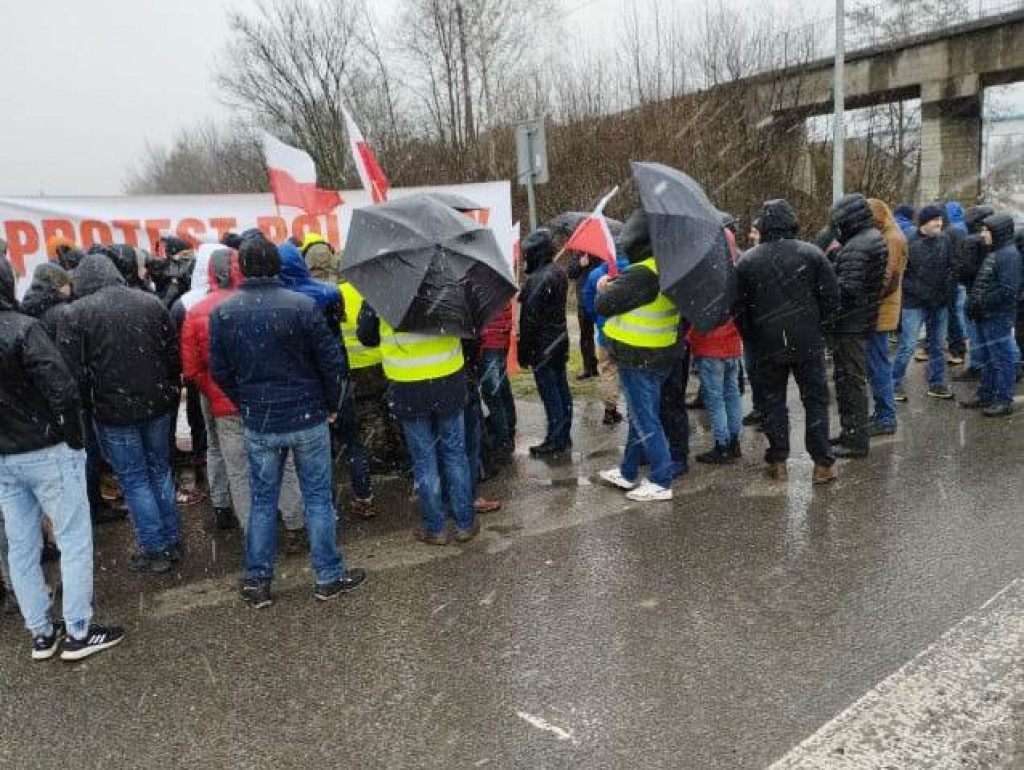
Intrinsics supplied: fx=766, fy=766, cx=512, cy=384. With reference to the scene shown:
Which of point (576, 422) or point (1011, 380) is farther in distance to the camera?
point (576, 422)

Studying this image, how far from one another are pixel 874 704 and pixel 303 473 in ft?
9.82

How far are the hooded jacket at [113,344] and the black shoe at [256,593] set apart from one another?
50.5 inches

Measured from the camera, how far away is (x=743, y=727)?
2.98m

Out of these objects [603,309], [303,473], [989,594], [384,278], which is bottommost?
[989,594]

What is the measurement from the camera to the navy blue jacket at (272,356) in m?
4.04

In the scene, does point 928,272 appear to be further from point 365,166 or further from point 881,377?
point 365,166

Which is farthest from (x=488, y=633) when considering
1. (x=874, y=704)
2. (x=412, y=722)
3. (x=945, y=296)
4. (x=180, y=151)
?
(x=180, y=151)

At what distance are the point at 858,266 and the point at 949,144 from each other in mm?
23868

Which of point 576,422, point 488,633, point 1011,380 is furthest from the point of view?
point 576,422

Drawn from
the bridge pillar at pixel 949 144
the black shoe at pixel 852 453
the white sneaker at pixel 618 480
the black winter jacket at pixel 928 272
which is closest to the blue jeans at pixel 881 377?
the black shoe at pixel 852 453

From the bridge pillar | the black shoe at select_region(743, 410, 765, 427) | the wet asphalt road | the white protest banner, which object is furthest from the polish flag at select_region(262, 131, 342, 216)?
the bridge pillar

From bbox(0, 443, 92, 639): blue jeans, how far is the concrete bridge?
2519cm

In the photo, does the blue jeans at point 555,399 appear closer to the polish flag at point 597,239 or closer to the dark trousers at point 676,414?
the dark trousers at point 676,414

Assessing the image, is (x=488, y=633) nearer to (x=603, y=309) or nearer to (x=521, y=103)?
(x=603, y=309)
